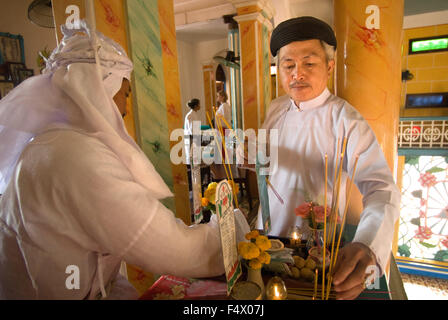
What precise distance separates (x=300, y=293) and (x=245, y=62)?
15.2 feet

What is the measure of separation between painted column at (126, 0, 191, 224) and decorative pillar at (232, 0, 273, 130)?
3028mm

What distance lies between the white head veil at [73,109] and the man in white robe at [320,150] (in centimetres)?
81

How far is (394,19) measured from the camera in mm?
1535

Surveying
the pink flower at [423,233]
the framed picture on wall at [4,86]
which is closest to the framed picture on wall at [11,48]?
the framed picture on wall at [4,86]

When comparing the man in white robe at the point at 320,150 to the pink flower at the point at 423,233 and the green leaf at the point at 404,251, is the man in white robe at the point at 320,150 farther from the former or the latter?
the pink flower at the point at 423,233

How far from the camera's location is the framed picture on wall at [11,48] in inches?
108

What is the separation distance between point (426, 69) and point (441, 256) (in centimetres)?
466

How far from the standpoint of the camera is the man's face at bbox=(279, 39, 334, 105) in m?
1.38

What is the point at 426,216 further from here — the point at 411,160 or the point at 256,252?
the point at 256,252

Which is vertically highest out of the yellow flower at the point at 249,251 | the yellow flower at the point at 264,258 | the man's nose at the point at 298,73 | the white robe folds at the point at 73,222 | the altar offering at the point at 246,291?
the man's nose at the point at 298,73

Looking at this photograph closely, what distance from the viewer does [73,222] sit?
76 centimetres

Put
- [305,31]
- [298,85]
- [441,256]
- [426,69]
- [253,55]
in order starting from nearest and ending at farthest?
[305,31] < [298,85] < [441,256] < [253,55] < [426,69]

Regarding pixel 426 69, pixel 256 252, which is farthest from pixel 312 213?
pixel 426 69
